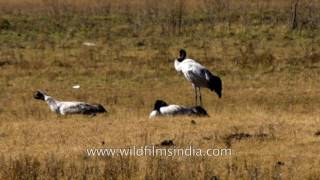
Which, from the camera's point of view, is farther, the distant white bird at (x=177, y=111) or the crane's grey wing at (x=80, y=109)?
the crane's grey wing at (x=80, y=109)

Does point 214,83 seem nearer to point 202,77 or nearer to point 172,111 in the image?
point 202,77

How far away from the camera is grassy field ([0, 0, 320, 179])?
1091cm

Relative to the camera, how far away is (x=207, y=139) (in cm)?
1264

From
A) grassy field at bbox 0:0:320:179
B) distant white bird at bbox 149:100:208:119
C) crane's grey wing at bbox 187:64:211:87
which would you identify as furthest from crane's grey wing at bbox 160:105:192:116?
crane's grey wing at bbox 187:64:211:87

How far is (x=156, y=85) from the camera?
21562 millimetres

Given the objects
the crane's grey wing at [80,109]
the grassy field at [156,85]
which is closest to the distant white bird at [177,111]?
the grassy field at [156,85]

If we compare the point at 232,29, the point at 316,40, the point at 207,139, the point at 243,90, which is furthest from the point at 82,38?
the point at 207,139

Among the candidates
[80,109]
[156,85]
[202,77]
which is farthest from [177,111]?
[156,85]

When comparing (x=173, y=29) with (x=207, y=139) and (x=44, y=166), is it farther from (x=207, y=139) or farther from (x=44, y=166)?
(x=44, y=166)

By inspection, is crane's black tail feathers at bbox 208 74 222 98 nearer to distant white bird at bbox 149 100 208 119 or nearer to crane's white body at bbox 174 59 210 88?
crane's white body at bbox 174 59 210 88

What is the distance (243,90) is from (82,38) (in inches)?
476

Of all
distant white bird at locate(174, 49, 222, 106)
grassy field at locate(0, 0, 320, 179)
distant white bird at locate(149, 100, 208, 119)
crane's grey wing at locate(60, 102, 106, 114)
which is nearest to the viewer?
grassy field at locate(0, 0, 320, 179)

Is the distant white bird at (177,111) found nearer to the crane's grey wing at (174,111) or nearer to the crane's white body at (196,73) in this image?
the crane's grey wing at (174,111)

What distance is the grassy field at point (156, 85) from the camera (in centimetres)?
1091
